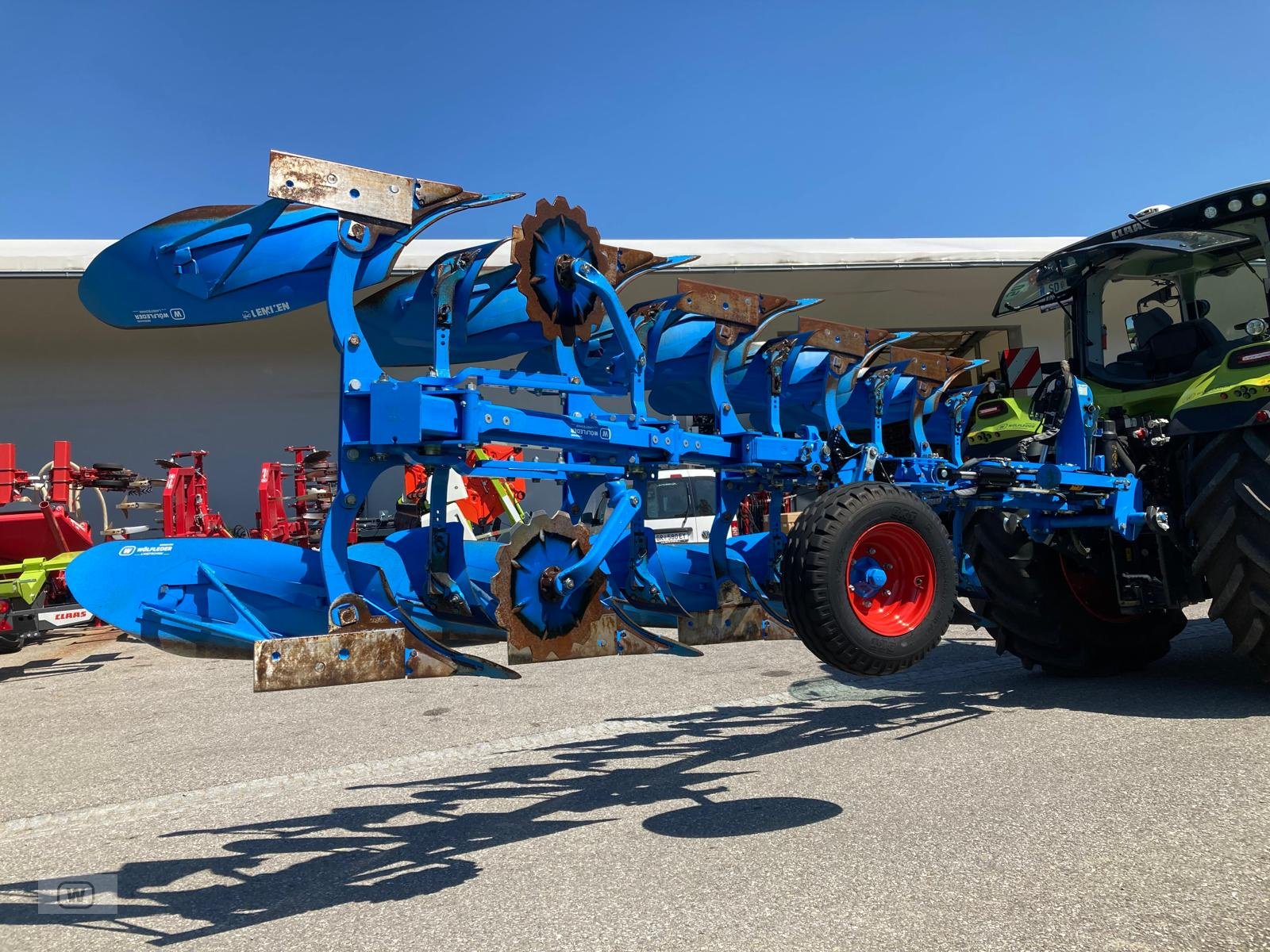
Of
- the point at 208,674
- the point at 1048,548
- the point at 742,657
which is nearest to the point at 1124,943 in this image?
the point at 1048,548

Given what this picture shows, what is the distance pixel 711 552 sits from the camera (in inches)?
187

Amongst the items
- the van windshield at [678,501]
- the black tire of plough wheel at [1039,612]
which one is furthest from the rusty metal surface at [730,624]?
the van windshield at [678,501]

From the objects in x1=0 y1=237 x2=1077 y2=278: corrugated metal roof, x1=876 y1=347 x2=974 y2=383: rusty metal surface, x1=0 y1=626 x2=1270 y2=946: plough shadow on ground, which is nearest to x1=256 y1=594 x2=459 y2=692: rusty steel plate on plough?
x1=0 y1=626 x2=1270 y2=946: plough shadow on ground

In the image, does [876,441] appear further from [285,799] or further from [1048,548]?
[285,799]

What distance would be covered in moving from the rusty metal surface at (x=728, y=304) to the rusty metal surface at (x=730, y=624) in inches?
50.1

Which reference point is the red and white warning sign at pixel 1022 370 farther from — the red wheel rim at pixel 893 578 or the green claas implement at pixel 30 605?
the green claas implement at pixel 30 605

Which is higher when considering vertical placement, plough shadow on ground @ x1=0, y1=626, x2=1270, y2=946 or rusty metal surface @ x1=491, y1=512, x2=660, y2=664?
rusty metal surface @ x1=491, y1=512, x2=660, y2=664

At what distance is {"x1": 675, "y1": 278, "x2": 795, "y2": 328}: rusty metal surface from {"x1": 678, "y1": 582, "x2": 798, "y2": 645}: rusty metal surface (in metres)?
1.27

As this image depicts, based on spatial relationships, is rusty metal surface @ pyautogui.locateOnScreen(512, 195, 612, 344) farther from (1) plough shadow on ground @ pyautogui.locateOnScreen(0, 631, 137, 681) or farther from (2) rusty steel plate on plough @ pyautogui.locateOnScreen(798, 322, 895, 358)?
(1) plough shadow on ground @ pyautogui.locateOnScreen(0, 631, 137, 681)

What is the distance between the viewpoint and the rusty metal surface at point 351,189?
300 centimetres

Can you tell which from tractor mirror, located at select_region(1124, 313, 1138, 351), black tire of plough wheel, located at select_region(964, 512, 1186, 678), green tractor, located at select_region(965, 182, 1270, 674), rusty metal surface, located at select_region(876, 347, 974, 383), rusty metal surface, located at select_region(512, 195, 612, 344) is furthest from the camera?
tractor mirror, located at select_region(1124, 313, 1138, 351)

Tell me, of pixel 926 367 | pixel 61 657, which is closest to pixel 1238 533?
pixel 926 367

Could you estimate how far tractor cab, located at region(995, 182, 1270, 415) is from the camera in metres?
5.55

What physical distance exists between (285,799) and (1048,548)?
4.68m
